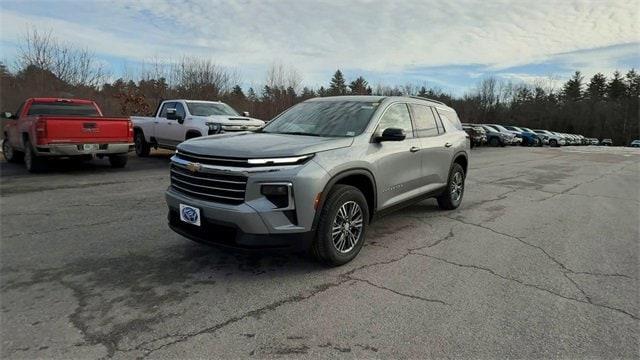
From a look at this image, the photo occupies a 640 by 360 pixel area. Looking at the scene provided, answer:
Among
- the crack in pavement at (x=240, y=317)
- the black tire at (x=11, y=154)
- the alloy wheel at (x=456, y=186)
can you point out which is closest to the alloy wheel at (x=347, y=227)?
the crack in pavement at (x=240, y=317)

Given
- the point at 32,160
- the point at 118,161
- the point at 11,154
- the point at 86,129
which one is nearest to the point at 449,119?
the point at 86,129

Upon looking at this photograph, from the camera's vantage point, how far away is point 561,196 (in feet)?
31.4

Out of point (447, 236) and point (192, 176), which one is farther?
point (447, 236)

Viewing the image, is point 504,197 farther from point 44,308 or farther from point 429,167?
point 44,308

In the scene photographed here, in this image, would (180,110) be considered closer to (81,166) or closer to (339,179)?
(81,166)

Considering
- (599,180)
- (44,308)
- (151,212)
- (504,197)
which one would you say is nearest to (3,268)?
(44,308)

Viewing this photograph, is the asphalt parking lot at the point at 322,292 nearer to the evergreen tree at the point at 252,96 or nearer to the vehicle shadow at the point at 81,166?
the vehicle shadow at the point at 81,166

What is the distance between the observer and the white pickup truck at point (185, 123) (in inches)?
456

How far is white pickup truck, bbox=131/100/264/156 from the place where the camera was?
1158 cm

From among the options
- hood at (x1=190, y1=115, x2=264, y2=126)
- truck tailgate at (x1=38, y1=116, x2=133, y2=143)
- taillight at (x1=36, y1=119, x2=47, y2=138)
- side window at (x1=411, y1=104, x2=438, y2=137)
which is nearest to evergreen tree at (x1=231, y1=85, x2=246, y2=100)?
hood at (x1=190, y1=115, x2=264, y2=126)

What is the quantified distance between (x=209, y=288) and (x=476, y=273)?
2.67 m

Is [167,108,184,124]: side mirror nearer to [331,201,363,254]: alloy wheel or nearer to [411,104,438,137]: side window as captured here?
[411,104,438,137]: side window

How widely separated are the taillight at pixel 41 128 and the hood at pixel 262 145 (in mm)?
6657

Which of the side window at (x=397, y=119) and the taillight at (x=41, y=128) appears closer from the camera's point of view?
the side window at (x=397, y=119)
